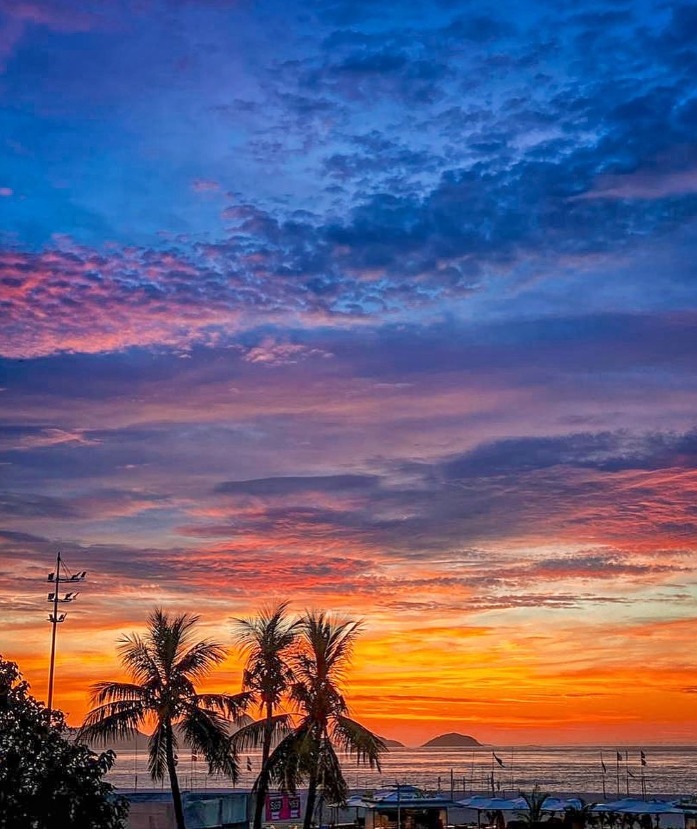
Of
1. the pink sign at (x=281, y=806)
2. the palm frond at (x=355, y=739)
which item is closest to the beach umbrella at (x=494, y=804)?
the pink sign at (x=281, y=806)

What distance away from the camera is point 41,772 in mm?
26672

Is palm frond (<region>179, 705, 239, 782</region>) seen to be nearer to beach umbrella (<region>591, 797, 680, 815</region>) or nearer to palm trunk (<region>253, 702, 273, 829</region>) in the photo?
palm trunk (<region>253, 702, 273, 829</region>)

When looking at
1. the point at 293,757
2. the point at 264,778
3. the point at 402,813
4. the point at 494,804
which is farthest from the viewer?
the point at 494,804

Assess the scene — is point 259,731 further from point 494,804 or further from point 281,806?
point 494,804

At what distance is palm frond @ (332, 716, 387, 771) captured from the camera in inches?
1613

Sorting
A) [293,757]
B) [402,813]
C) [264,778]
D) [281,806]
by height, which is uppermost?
[293,757]

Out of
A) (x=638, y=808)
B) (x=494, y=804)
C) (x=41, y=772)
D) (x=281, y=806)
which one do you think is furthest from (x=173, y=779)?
(x=638, y=808)

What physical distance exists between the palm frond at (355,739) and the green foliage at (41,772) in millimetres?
13471

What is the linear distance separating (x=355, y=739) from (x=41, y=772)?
16671 millimetres

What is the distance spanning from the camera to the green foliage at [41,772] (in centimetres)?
2625

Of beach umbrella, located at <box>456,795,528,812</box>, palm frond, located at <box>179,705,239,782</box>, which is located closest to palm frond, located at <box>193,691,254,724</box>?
palm frond, located at <box>179,705,239,782</box>

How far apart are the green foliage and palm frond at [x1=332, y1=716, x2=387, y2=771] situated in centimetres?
1347

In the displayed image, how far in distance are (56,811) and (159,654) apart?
48.3 ft

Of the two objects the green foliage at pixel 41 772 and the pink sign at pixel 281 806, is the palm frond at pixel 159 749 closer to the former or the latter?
the pink sign at pixel 281 806
